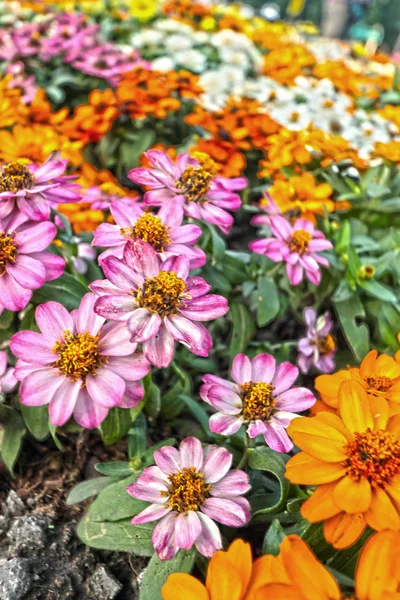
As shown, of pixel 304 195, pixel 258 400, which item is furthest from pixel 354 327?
pixel 258 400

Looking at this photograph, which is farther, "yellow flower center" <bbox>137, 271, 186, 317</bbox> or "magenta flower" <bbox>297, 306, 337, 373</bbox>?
"magenta flower" <bbox>297, 306, 337, 373</bbox>

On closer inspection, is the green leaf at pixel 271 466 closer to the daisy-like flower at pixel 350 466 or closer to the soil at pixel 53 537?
the daisy-like flower at pixel 350 466

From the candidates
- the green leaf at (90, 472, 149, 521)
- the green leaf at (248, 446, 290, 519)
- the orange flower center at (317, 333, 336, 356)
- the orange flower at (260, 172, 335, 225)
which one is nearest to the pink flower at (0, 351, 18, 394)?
the green leaf at (90, 472, 149, 521)

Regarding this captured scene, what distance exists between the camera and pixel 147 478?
103 centimetres

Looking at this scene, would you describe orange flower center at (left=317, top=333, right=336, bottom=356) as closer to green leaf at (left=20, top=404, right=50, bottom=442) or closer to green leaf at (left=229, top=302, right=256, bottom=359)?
green leaf at (left=229, top=302, right=256, bottom=359)

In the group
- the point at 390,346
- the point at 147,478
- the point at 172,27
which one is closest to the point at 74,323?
the point at 147,478

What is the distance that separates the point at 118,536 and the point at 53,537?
208 mm

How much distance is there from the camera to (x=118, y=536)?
109cm

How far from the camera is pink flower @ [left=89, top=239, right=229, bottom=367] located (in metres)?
0.99

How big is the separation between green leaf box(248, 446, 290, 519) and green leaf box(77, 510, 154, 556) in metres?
0.22

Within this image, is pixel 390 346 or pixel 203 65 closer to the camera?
pixel 390 346

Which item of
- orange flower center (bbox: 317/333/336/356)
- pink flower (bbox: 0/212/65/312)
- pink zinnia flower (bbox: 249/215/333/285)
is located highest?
pink flower (bbox: 0/212/65/312)

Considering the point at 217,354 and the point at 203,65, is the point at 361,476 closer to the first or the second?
the point at 217,354

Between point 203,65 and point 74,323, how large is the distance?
2636 millimetres
